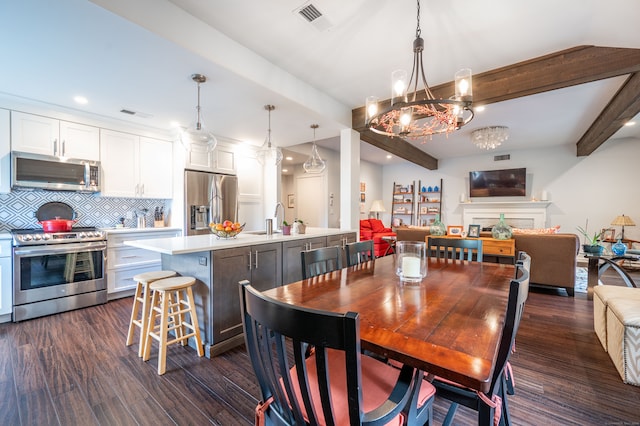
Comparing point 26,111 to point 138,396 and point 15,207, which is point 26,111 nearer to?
point 15,207

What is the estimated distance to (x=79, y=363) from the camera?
83.4 inches

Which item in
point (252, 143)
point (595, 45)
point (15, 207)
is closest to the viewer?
point (595, 45)

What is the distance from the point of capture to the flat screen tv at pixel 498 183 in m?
6.86

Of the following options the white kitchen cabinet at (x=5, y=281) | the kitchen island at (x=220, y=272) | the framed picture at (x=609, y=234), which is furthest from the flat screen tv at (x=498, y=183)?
the white kitchen cabinet at (x=5, y=281)

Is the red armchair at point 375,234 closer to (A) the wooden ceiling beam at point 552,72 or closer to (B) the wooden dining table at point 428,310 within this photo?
(A) the wooden ceiling beam at point 552,72

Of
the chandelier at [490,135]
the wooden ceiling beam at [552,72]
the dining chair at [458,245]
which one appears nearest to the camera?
the wooden ceiling beam at [552,72]

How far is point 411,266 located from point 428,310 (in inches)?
19.3

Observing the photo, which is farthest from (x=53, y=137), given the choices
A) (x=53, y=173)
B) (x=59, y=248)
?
(x=59, y=248)

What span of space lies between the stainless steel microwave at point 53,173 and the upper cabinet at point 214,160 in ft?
3.91

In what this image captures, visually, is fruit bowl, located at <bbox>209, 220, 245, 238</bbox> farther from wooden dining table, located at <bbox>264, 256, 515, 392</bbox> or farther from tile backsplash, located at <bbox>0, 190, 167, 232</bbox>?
tile backsplash, located at <bbox>0, 190, 167, 232</bbox>

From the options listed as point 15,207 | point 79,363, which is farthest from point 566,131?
point 15,207

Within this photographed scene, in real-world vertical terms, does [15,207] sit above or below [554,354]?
above

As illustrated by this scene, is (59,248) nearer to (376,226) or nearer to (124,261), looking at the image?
(124,261)

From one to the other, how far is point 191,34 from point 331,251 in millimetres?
1981
